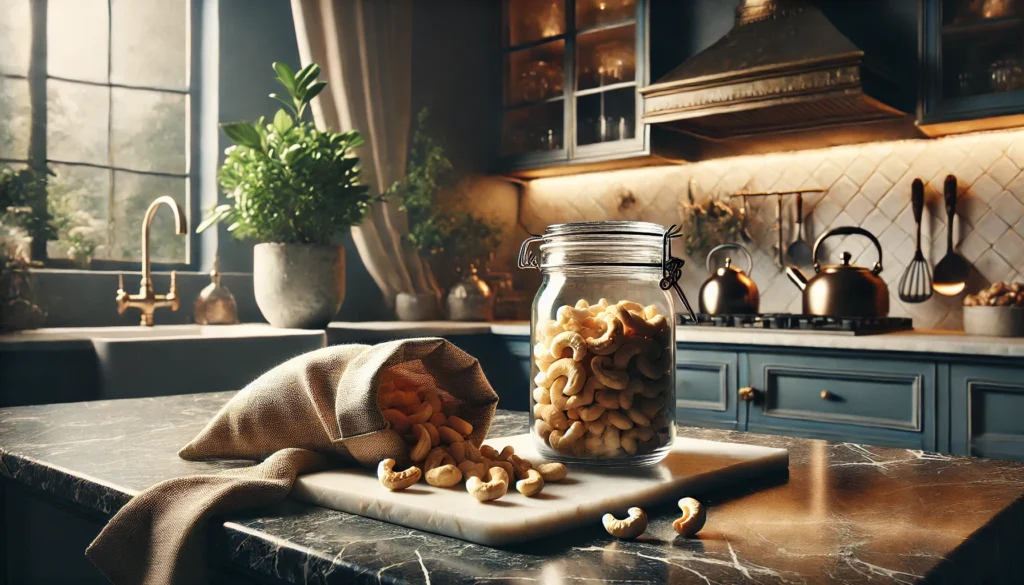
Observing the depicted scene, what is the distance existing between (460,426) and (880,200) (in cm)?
269

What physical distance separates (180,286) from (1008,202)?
2.82 meters

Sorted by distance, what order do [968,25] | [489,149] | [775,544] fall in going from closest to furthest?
[775,544]
[968,25]
[489,149]

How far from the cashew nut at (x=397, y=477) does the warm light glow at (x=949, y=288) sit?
2713 millimetres

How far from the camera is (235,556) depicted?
23.7 inches

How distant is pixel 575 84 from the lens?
355 cm

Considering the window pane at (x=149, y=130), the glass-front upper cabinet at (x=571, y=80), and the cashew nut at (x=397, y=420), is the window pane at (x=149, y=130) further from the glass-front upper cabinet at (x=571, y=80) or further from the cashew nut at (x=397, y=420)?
the cashew nut at (x=397, y=420)

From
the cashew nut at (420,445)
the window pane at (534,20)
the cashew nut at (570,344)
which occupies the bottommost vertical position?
the cashew nut at (420,445)

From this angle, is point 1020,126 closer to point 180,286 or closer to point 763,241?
point 763,241

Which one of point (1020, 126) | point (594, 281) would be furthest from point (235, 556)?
point (1020, 126)

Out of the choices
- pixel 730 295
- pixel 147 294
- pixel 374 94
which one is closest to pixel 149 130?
pixel 147 294

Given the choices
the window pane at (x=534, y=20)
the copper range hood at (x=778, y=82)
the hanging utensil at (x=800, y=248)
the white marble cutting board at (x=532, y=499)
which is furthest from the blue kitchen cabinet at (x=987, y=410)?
the window pane at (x=534, y=20)

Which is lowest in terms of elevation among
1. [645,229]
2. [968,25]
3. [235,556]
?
[235,556]

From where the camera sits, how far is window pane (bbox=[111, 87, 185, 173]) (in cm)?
303

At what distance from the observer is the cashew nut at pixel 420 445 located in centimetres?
71
